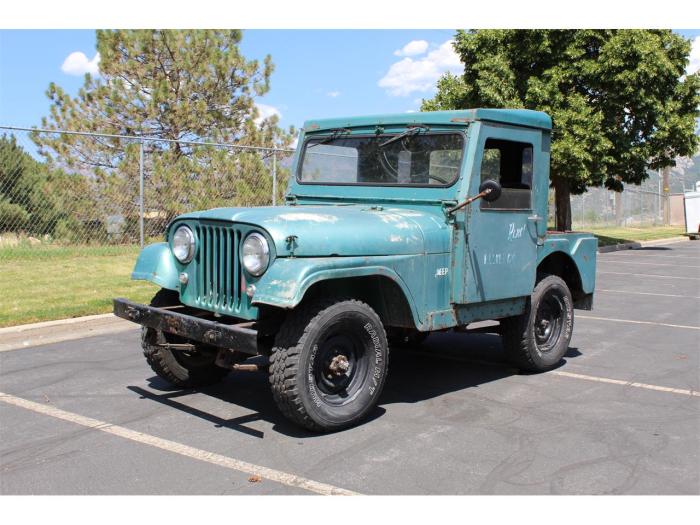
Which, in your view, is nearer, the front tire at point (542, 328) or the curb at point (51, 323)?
the front tire at point (542, 328)

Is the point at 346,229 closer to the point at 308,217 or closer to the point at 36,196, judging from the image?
the point at 308,217

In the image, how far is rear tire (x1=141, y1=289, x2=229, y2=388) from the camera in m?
5.04

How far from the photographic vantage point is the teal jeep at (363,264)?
4262mm

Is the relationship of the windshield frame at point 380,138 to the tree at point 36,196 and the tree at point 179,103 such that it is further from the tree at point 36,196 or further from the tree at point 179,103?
the tree at point 179,103

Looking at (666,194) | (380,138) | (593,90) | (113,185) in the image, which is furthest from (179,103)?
(666,194)

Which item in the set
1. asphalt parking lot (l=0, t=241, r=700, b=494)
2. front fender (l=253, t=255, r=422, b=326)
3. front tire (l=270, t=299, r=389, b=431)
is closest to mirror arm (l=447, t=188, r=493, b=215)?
front fender (l=253, t=255, r=422, b=326)

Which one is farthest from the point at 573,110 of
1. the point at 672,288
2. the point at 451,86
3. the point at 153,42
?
the point at 153,42

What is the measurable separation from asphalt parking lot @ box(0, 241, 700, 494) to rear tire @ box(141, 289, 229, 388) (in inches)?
4.9

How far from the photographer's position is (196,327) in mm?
4312

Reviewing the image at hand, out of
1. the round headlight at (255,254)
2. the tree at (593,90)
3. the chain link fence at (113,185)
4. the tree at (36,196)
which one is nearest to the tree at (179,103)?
the chain link fence at (113,185)

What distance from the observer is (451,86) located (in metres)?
22.2

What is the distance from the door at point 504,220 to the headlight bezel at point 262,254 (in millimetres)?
1657

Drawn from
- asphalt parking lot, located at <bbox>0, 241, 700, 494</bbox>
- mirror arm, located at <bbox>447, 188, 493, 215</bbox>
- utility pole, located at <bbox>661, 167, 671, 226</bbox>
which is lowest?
asphalt parking lot, located at <bbox>0, 241, 700, 494</bbox>

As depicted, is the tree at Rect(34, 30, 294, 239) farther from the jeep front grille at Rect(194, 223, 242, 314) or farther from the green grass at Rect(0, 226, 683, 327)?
the jeep front grille at Rect(194, 223, 242, 314)
